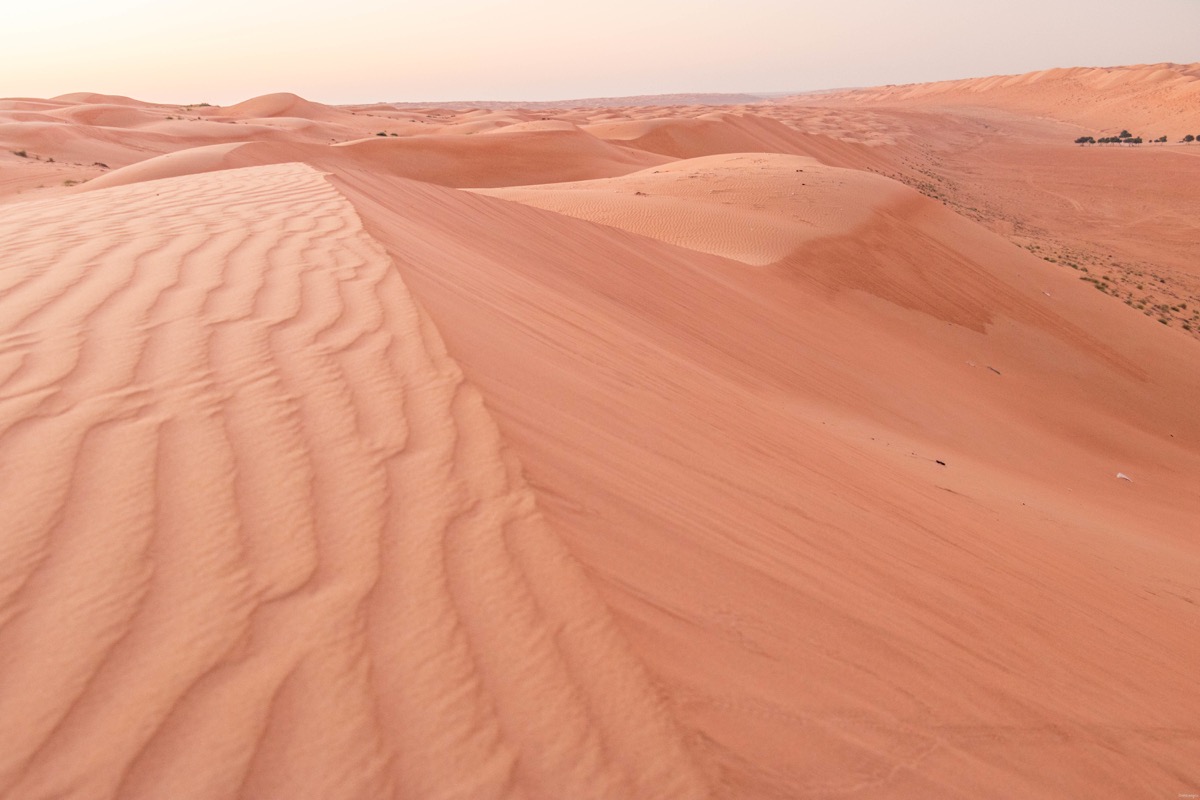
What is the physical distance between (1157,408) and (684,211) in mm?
5598

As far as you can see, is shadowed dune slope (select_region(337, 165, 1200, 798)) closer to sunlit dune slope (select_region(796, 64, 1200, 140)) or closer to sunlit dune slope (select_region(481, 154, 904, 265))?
sunlit dune slope (select_region(481, 154, 904, 265))

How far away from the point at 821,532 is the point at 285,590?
1506 mm

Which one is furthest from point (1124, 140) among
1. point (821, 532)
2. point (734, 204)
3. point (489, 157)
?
point (821, 532)

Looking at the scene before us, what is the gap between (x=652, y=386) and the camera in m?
3.39

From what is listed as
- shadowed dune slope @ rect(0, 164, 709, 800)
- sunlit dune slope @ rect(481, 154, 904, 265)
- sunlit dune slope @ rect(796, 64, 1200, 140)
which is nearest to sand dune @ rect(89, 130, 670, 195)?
sunlit dune slope @ rect(481, 154, 904, 265)

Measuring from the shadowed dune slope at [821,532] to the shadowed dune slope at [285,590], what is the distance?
0.52ft

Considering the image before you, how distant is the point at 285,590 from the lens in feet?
5.42

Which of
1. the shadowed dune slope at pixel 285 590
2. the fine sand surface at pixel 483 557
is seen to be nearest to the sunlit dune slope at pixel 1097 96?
the fine sand surface at pixel 483 557

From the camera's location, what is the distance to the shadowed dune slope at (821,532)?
5.50ft

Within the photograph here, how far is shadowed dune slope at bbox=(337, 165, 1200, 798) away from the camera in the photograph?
1.68 m

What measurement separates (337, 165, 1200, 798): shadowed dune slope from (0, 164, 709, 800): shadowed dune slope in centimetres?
16

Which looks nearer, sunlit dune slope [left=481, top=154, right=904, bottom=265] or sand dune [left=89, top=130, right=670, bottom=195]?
sunlit dune slope [left=481, top=154, right=904, bottom=265]

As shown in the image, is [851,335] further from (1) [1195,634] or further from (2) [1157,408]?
(1) [1195,634]

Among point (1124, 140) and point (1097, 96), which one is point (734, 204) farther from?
point (1097, 96)
